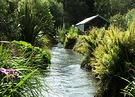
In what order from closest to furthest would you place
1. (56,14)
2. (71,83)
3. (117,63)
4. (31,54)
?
(31,54) < (117,63) < (71,83) < (56,14)

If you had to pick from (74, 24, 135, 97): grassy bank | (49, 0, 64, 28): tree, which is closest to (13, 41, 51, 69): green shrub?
(74, 24, 135, 97): grassy bank

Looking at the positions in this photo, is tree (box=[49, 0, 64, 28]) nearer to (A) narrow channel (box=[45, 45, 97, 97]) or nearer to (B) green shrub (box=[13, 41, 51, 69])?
(A) narrow channel (box=[45, 45, 97, 97])

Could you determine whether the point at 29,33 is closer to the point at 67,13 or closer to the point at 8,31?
the point at 8,31

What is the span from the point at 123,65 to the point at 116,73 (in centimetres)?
29

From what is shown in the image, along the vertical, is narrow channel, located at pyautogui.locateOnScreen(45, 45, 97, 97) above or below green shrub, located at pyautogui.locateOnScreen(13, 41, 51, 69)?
below

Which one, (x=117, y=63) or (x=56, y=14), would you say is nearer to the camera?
(x=117, y=63)

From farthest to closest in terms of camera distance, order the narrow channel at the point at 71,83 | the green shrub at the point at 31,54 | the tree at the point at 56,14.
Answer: the tree at the point at 56,14 < the narrow channel at the point at 71,83 < the green shrub at the point at 31,54

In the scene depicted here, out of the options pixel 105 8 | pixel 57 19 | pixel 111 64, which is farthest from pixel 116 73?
pixel 105 8

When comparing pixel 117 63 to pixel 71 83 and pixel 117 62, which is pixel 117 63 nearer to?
pixel 117 62

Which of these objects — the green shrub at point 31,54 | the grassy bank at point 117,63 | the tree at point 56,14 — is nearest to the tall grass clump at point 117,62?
the grassy bank at point 117,63

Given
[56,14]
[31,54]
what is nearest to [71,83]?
[31,54]

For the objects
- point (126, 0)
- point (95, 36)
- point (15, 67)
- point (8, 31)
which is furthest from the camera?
point (126, 0)

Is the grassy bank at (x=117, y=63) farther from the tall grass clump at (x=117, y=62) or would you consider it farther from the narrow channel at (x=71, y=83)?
the narrow channel at (x=71, y=83)

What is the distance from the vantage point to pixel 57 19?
55688mm
